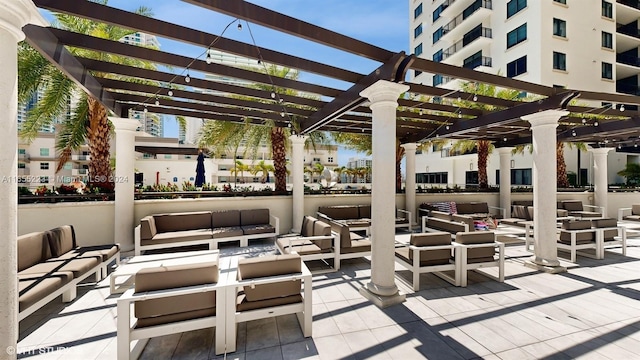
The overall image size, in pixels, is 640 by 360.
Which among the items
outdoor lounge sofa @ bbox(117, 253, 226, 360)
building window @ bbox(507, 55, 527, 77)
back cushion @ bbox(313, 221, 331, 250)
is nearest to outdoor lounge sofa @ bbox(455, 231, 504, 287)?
back cushion @ bbox(313, 221, 331, 250)

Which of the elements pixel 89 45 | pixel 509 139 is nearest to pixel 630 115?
pixel 509 139

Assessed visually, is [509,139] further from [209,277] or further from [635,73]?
[635,73]

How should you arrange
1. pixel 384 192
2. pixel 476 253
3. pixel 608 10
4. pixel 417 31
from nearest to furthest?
pixel 384 192 → pixel 476 253 → pixel 608 10 → pixel 417 31

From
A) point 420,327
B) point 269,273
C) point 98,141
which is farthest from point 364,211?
point 98,141

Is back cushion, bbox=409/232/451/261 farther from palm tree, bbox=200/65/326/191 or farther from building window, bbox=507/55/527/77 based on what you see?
building window, bbox=507/55/527/77

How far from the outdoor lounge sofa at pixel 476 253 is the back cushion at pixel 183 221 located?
6.35 meters

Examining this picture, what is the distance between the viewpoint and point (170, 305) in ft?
9.06

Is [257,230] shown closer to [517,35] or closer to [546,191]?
[546,191]

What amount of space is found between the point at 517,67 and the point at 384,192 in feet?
65.6

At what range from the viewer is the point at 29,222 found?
240 inches

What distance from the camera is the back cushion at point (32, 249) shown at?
3.76 metres

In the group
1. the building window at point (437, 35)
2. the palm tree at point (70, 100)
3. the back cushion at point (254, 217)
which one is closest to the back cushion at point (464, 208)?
the back cushion at point (254, 217)

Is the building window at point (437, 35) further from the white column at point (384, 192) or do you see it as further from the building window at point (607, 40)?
the white column at point (384, 192)

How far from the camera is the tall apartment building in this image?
16.3 metres
